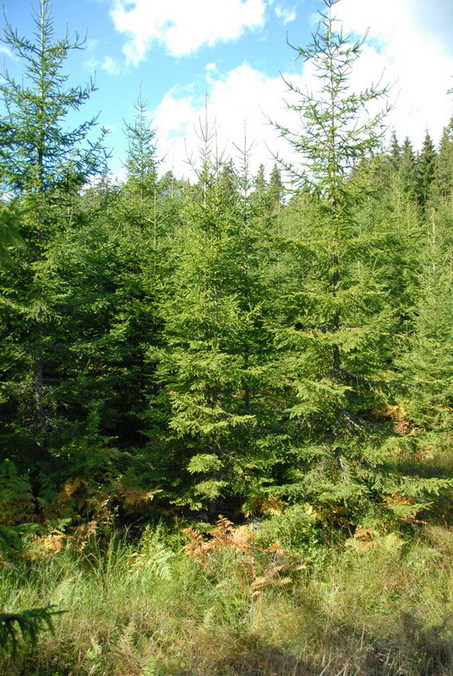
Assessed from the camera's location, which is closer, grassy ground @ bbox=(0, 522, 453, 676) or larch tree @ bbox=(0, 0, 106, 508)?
grassy ground @ bbox=(0, 522, 453, 676)

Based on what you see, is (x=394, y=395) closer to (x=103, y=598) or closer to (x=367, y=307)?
(x=367, y=307)

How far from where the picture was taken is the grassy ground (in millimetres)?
3555

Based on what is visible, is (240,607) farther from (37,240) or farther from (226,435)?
(37,240)

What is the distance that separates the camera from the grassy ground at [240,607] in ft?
11.7

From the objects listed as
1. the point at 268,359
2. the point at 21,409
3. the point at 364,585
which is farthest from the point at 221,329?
the point at 364,585

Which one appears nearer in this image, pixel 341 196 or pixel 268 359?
pixel 341 196

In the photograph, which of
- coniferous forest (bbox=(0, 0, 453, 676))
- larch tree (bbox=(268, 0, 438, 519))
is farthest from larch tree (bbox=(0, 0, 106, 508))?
larch tree (bbox=(268, 0, 438, 519))

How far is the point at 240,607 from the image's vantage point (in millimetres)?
4699

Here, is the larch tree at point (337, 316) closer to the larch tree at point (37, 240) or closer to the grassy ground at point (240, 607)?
the grassy ground at point (240, 607)

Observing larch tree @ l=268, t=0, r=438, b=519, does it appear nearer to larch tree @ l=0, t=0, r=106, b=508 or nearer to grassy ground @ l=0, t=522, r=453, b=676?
grassy ground @ l=0, t=522, r=453, b=676

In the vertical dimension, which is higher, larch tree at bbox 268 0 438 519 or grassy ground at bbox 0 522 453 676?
larch tree at bbox 268 0 438 519

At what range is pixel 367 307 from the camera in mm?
7445

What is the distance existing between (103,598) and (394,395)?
215 inches

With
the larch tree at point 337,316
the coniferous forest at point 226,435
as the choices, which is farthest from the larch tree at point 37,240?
the larch tree at point 337,316
